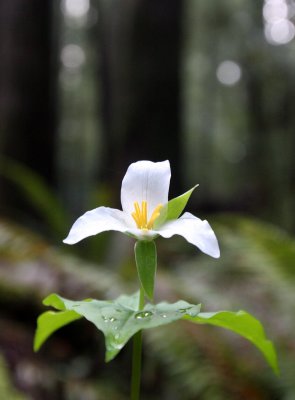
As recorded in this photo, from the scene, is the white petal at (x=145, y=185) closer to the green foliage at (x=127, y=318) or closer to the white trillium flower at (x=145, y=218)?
the white trillium flower at (x=145, y=218)

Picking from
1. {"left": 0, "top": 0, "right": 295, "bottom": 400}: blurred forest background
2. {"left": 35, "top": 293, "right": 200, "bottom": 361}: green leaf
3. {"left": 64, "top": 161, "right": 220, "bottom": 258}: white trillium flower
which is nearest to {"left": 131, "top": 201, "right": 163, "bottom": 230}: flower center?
{"left": 64, "top": 161, "right": 220, "bottom": 258}: white trillium flower

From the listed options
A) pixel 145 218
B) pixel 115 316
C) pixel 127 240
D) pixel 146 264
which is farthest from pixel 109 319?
pixel 127 240

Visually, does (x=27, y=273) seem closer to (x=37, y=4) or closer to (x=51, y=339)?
(x=51, y=339)

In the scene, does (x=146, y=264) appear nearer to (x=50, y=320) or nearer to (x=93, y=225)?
(x=93, y=225)

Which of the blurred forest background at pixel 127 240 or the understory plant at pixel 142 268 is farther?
the blurred forest background at pixel 127 240

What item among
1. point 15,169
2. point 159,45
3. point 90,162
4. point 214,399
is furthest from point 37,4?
point 90,162

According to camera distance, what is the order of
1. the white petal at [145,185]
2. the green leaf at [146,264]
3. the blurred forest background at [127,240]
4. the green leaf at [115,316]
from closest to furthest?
the green leaf at [115,316] → the green leaf at [146,264] → the white petal at [145,185] → the blurred forest background at [127,240]

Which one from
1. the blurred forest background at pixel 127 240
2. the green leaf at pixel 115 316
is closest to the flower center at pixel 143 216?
the green leaf at pixel 115 316

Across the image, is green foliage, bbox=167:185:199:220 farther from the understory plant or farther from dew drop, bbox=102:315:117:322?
dew drop, bbox=102:315:117:322
